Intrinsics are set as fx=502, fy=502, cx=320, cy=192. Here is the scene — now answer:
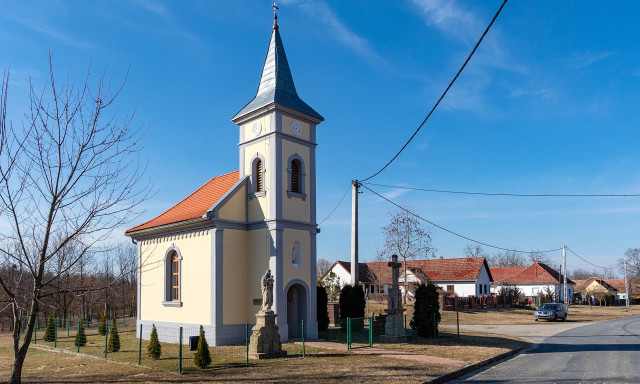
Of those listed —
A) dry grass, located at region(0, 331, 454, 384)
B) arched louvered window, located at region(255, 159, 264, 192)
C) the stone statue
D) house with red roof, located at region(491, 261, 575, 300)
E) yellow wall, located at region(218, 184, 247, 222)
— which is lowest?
house with red roof, located at region(491, 261, 575, 300)

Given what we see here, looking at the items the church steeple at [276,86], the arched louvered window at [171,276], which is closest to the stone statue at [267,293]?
the arched louvered window at [171,276]

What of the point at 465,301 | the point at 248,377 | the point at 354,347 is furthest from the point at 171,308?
the point at 465,301

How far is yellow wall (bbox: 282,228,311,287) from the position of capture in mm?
20203

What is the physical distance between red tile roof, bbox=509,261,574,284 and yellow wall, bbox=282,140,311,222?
2384 inches

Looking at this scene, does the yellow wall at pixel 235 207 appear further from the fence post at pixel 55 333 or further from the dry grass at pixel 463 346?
the fence post at pixel 55 333

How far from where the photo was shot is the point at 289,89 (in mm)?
22469

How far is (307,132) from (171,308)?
9653 millimetres

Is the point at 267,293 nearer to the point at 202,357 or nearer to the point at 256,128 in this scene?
the point at 202,357

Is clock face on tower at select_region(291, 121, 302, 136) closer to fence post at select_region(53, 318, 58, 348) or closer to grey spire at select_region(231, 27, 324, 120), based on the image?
grey spire at select_region(231, 27, 324, 120)

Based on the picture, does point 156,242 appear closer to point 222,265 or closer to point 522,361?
point 222,265

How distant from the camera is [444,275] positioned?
60.9 m

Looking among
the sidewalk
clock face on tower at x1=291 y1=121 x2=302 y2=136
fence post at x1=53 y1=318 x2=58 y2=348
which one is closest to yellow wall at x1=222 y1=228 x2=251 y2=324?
the sidewalk

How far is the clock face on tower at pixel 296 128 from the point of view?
21.4m

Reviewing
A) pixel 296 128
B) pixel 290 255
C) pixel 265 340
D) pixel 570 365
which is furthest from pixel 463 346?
pixel 296 128
